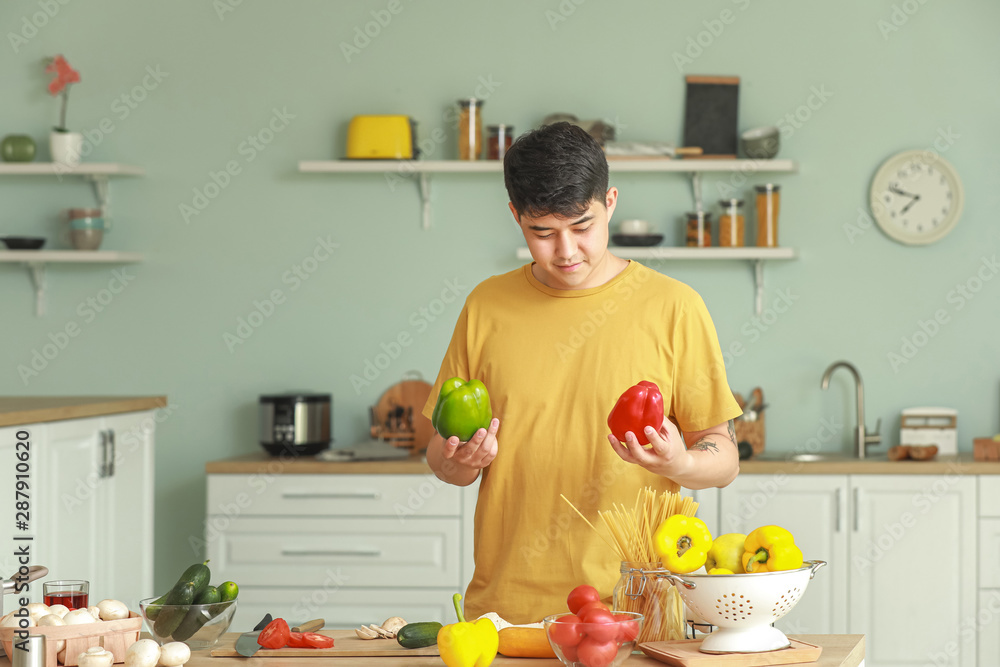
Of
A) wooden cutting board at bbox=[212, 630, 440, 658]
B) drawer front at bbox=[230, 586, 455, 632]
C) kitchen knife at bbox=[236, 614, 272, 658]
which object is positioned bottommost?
drawer front at bbox=[230, 586, 455, 632]

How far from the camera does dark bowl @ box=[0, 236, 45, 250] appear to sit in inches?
148

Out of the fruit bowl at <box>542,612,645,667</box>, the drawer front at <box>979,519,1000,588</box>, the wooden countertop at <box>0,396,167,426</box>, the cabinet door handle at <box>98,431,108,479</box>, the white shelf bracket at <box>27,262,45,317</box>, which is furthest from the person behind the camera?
the white shelf bracket at <box>27,262,45,317</box>

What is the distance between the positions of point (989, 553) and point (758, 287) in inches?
47.9

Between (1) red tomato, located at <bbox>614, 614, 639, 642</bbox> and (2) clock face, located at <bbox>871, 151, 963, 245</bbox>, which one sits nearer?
(1) red tomato, located at <bbox>614, 614, 639, 642</bbox>

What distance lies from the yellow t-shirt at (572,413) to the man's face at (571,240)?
0.09 meters

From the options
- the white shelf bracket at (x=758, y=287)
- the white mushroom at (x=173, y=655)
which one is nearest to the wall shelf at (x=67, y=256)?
the white shelf bracket at (x=758, y=287)

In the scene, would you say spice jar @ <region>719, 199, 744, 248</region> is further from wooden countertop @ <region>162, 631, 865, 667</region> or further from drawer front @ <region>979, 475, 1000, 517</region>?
wooden countertop @ <region>162, 631, 865, 667</region>

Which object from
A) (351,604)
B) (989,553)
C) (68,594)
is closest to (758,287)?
(989,553)

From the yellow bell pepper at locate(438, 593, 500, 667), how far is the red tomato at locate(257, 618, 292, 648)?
11.1 inches

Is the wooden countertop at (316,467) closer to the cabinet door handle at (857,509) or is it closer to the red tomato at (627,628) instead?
the cabinet door handle at (857,509)

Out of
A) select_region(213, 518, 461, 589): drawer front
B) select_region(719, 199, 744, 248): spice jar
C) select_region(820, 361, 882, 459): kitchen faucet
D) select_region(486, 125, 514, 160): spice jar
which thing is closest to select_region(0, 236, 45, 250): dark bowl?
select_region(213, 518, 461, 589): drawer front

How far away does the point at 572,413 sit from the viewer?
1.68 metres

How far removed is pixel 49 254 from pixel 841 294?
9.90 ft

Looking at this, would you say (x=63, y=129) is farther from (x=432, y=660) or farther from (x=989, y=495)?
(x=989, y=495)
